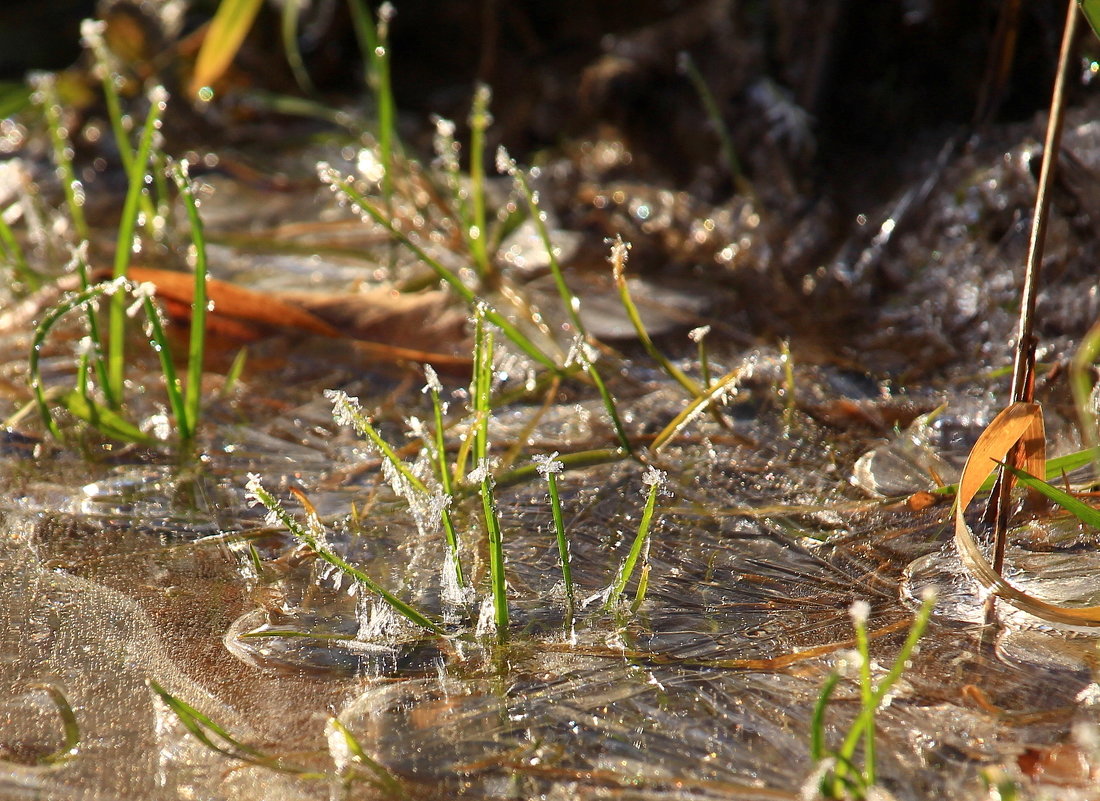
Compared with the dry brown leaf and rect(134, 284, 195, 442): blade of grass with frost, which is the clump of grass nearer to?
rect(134, 284, 195, 442): blade of grass with frost

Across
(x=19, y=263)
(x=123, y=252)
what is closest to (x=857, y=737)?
(x=123, y=252)

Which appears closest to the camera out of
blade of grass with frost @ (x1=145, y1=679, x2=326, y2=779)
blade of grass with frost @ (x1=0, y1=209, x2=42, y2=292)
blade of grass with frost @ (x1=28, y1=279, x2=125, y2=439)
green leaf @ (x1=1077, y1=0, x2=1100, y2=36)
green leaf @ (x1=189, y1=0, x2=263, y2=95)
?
blade of grass with frost @ (x1=145, y1=679, x2=326, y2=779)

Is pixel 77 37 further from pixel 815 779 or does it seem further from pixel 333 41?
pixel 815 779

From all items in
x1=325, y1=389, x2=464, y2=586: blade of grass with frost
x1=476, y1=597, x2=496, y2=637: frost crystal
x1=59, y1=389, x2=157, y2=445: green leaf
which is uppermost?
x1=59, y1=389, x2=157, y2=445: green leaf

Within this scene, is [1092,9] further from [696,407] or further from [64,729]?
[64,729]

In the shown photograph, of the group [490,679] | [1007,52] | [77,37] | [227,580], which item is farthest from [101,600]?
[77,37]

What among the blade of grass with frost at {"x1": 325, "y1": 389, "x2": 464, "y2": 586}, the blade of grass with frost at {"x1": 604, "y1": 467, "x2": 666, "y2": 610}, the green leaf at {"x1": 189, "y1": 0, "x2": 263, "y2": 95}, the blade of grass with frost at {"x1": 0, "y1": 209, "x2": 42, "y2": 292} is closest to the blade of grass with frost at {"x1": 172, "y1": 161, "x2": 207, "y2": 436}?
the blade of grass with frost at {"x1": 325, "y1": 389, "x2": 464, "y2": 586}

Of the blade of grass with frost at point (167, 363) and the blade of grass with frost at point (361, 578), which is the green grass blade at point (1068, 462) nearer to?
the blade of grass with frost at point (361, 578)
